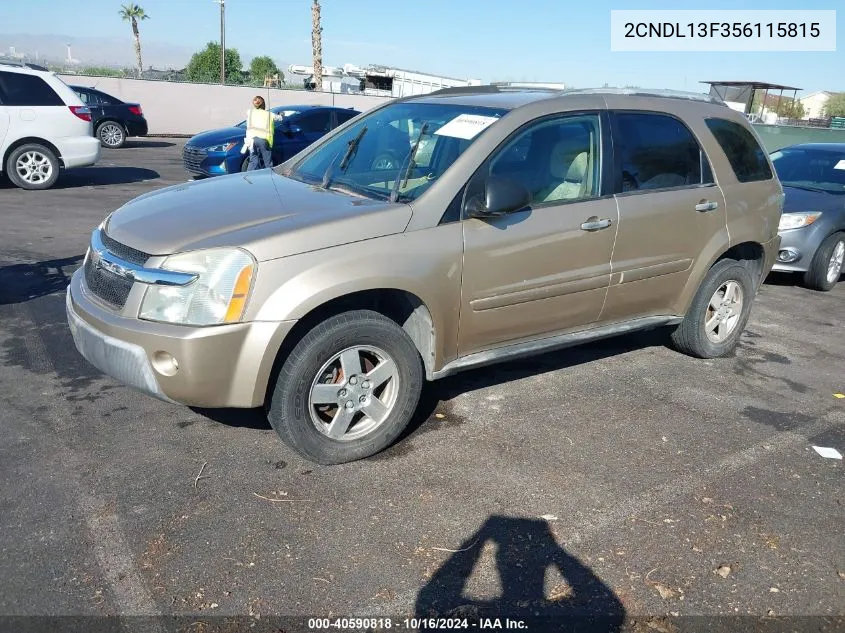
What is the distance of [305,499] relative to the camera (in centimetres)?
337

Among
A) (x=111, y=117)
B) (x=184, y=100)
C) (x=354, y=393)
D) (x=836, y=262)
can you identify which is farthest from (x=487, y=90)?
(x=184, y=100)

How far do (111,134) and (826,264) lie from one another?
17.9 m

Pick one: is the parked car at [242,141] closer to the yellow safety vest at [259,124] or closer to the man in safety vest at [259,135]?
the man in safety vest at [259,135]

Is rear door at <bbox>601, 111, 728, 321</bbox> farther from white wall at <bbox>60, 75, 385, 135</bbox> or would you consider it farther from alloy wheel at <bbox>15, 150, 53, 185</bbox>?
white wall at <bbox>60, 75, 385, 135</bbox>

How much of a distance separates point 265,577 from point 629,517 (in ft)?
5.35

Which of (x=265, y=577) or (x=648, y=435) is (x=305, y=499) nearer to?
(x=265, y=577)

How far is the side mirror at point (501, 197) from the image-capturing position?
371 cm

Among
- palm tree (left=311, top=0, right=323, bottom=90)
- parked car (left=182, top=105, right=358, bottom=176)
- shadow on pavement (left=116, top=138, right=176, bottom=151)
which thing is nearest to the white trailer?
palm tree (left=311, top=0, right=323, bottom=90)

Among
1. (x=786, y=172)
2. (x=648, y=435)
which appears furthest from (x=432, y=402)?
(x=786, y=172)

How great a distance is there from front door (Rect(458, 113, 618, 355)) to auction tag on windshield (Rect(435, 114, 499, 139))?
172 millimetres

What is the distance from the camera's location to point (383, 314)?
12.8ft

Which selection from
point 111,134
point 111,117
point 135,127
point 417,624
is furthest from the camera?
point 135,127

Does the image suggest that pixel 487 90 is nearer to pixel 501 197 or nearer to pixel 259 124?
pixel 501 197

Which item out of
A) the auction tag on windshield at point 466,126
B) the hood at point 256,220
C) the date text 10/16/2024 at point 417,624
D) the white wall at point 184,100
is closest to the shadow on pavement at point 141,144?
the white wall at point 184,100
